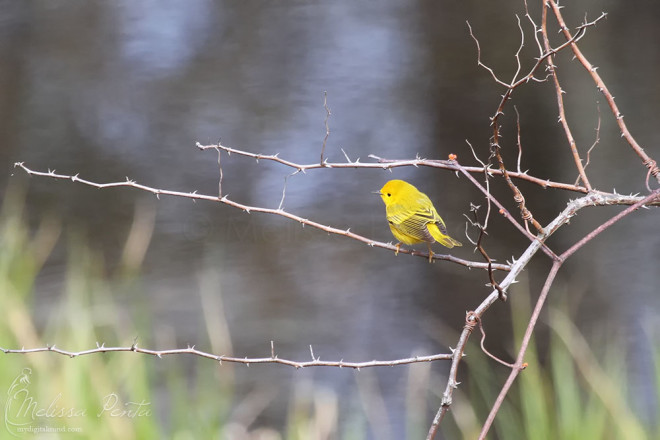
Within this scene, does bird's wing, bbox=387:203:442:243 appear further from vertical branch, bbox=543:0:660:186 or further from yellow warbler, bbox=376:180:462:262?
vertical branch, bbox=543:0:660:186

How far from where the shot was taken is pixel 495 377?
262 centimetres

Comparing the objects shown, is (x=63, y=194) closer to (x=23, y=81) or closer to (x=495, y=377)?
(x=23, y=81)

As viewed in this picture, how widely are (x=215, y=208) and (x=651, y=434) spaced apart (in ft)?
6.73

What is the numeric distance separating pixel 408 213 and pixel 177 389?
2.85 ft

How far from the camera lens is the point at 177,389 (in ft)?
6.06

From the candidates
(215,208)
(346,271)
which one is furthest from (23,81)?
(346,271)

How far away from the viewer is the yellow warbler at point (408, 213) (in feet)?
4.57

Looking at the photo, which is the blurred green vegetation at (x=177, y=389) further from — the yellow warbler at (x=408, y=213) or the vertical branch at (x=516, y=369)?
the vertical branch at (x=516, y=369)

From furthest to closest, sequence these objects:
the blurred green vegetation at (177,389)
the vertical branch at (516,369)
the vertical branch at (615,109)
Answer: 1. the blurred green vegetation at (177,389)
2. the vertical branch at (615,109)
3. the vertical branch at (516,369)

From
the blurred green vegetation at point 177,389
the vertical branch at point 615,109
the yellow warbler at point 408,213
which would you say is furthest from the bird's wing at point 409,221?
the blurred green vegetation at point 177,389

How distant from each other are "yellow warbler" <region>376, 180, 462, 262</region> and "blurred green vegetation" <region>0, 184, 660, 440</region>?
27.5 inches

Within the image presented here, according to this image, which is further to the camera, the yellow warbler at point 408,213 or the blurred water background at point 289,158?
the blurred water background at point 289,158

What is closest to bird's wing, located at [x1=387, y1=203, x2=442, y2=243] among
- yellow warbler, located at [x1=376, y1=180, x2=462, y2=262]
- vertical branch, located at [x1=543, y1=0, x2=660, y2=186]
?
yellow warbler, located at [x1=376, y1=180, x2=462, y2=262]

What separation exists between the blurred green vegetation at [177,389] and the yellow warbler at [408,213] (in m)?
0.70
